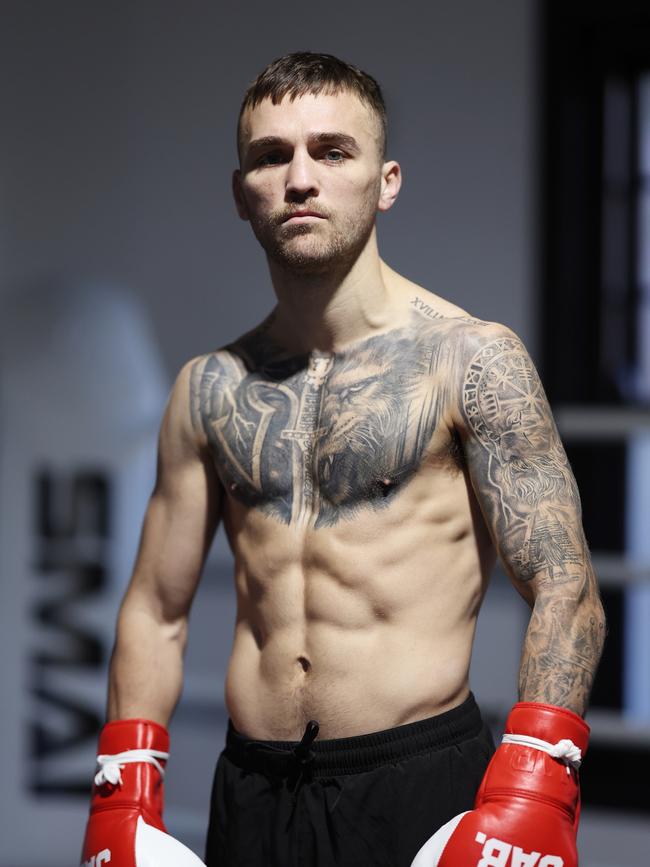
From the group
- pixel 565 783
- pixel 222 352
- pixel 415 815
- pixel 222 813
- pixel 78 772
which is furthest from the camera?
pixel 78 772

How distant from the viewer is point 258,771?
150cm

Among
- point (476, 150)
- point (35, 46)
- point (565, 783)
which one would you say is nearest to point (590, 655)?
point (565, 783)

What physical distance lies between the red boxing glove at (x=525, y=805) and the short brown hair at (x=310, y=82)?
0.70 m

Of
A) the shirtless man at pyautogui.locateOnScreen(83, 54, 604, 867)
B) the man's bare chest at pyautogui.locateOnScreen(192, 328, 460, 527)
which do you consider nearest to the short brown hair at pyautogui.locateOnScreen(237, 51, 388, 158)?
the shirtless man at pyautogui.locateOnScreen(83, 54, 604, 867)

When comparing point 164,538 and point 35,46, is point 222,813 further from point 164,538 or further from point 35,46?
point 35,46

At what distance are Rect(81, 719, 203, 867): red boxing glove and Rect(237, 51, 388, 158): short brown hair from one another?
0.76 metres

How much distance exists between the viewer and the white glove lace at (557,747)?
4.22ft

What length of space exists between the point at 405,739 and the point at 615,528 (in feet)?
6.09

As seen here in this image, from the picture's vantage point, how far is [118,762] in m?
1.54

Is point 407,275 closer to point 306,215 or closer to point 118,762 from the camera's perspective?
point 306,215

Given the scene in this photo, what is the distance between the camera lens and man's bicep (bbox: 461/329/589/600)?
1.37 meters

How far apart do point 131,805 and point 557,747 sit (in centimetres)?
53

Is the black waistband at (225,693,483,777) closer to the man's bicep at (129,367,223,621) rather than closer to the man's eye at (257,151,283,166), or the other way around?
the man's bicep at (129,367,223,621)

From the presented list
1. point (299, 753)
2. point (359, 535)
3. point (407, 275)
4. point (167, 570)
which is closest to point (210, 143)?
point (407, 275)
